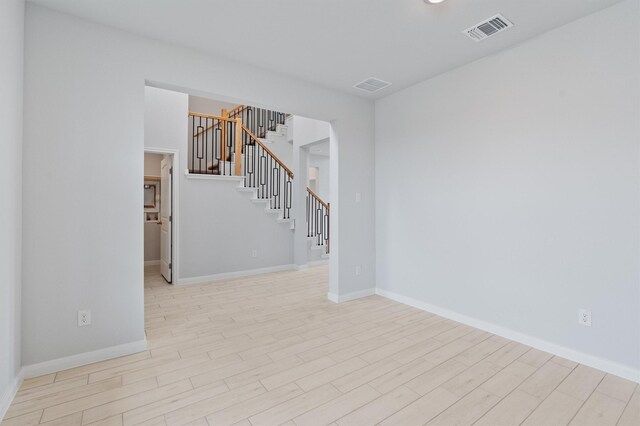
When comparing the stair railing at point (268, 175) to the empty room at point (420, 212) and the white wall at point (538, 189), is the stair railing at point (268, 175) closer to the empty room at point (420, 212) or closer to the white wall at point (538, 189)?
the empty room at point (420, 212)

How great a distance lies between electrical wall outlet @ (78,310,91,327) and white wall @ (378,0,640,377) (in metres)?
3.30

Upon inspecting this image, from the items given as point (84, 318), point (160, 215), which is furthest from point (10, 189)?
point (160, 215)

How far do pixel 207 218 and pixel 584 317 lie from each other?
4.89 metres

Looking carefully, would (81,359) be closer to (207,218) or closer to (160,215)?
(207,218)

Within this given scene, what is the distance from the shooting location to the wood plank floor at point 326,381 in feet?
6.12

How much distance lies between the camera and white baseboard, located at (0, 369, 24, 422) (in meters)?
1.85

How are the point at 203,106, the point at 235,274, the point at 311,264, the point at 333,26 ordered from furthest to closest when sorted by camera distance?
the point at 203,106 < the point at 311,264 < the point at 235,274 < the point at 333,26

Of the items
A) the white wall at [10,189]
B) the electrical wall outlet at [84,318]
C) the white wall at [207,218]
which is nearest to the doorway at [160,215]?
the white wall at [207,218]

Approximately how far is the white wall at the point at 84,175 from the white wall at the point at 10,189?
0.35ft

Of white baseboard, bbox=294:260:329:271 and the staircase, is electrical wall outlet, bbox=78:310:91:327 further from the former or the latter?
white baseboard, bbox=294:260:329:271

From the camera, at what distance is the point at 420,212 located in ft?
12.5

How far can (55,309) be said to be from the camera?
2391 millimetres

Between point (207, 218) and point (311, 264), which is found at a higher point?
point (207, 218)

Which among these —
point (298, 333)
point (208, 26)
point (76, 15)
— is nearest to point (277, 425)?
point (298, 333)
